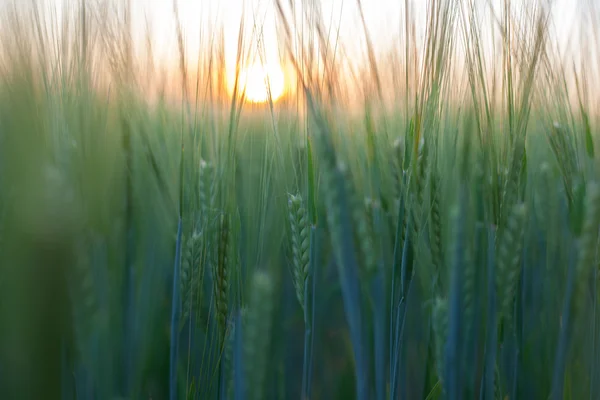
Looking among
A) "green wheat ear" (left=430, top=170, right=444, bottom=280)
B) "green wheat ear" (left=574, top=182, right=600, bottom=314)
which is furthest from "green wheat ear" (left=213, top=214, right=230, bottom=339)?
"green wheat ear" (left=574, top=182, right=600, bottom=314)

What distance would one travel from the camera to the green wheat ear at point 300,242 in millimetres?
598

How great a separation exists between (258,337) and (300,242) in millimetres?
116

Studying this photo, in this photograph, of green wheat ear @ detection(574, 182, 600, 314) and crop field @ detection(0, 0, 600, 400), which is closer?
crop field @ detection(0, 0, 600, 400)

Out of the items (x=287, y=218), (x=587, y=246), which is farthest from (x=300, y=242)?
(x=587, y=246)

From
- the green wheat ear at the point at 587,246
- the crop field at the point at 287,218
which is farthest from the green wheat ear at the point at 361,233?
the green wheat ear at the point at 587,246

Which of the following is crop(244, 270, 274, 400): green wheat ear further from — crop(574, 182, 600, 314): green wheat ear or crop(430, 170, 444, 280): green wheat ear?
crop(574, 182, 600, 314): green wheat ear

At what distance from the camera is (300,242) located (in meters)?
0.60

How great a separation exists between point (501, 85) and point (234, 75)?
1.08 feet

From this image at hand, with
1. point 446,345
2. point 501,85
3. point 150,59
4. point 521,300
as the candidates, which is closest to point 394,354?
point 446,345

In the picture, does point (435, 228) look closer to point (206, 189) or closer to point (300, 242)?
point (300, 242)

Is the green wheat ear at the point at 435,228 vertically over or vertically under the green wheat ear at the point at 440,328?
over

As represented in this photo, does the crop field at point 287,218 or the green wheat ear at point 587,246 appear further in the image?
the green wheat ear at point 587,246

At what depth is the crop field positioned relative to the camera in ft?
1.71

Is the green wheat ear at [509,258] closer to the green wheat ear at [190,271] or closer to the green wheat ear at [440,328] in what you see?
the green wheat ear at [440,328]
